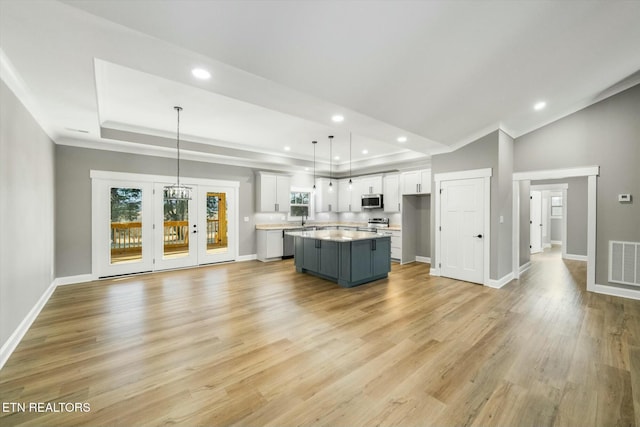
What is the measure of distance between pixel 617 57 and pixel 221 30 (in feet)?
15.3

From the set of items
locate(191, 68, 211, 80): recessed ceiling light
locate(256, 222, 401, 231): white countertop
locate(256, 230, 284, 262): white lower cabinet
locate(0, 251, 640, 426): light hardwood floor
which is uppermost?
locate(191, 68, 211, 80): recessed ceiling light

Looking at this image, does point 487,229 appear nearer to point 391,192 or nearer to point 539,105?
point 539,105

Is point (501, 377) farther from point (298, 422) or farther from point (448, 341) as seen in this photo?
point (298, 422)

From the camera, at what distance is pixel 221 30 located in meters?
2.03

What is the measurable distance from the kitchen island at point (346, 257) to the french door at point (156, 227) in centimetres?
247

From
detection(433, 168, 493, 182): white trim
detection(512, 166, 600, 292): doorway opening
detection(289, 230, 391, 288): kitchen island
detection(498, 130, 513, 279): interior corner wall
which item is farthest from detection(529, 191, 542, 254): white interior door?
detection(289, 230, 391, 288): kitchen island

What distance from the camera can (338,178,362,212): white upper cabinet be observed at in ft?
27.6

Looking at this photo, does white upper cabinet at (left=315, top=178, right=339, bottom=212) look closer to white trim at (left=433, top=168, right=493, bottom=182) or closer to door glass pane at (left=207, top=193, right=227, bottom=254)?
door glass pane at (left=207, top=193, right=227, bottom=254)

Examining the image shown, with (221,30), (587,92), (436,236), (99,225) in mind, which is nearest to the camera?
(221,30)

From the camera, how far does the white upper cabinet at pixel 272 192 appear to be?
7531 millimetres

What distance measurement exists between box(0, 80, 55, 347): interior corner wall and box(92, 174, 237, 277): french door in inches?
46.4

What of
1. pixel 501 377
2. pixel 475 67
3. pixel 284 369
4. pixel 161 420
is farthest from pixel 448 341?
pixel 475 67

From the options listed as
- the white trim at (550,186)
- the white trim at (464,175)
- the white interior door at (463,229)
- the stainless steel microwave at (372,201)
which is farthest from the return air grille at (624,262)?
the stainless steel microwave at (372,201)

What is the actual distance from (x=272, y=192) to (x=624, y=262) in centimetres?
725
